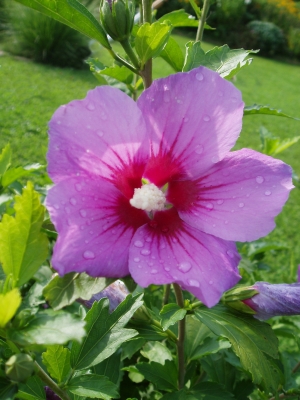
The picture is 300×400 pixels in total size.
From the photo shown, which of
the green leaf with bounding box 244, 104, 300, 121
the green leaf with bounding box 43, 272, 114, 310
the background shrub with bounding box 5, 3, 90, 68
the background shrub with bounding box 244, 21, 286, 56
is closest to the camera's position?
the green leaf with bounding box 43, 272, 114, 310

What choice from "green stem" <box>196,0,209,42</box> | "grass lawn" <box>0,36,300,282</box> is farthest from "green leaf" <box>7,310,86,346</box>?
"grass lawn" <box>0,36,300,282</box>

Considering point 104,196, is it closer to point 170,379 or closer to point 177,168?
point 177,168

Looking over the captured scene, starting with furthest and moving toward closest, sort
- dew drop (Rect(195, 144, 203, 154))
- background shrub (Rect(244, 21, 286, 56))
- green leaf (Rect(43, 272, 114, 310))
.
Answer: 1. background shrub (Rect(244, 21, 286, 56))
2. dew drop (Rect(195, 144, 203, 154))
3. green leaf (Rect(43, 272, 114, 310))

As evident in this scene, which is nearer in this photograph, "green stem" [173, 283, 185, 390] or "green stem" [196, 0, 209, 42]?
"green stem" [173, 283, 185, 390]

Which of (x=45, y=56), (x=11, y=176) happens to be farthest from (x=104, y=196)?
(x=45, y=56)

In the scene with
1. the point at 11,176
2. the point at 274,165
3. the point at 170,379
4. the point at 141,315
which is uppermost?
the point at 274,165

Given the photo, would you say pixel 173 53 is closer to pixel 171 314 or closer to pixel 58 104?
pixel 171 314

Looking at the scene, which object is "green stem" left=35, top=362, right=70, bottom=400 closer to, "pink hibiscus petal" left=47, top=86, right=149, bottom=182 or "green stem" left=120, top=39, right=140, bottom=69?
"pink hibiscus petal" left=47, top=86, right=149, bottom=182

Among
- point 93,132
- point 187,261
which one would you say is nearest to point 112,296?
point 187,261

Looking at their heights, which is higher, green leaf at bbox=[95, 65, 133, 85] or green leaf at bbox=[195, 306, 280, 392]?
green leaf at bbox=[95, 65, 133, 85]
